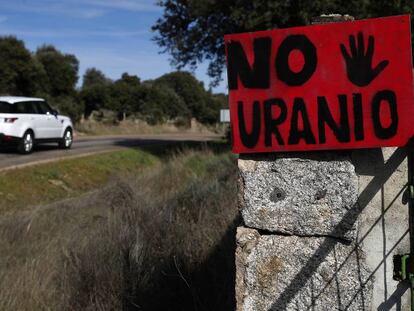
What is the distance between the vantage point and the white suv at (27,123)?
1845cm

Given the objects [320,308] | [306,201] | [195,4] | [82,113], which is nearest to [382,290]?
[320,308]

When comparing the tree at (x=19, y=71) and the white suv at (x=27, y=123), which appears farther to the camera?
the tree at (x=19, y=71)

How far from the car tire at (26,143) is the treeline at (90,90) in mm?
22427

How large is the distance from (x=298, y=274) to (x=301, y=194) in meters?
0.35

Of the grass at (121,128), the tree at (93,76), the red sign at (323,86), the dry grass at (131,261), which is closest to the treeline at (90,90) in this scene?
the grass at (121,128)

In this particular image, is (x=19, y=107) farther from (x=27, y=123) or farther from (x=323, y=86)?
(x=323, y=86)

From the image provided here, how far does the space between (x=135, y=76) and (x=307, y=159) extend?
62.0 meters

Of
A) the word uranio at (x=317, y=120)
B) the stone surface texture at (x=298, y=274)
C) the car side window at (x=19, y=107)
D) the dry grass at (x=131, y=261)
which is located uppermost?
the car side window at (x=19, y=107)

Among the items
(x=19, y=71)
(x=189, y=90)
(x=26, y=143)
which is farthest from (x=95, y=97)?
(x=26, y=143)

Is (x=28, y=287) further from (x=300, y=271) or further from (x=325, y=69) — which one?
(x=325, y=69)

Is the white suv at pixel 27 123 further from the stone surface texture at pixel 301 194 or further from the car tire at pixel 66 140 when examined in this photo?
the stone surface texture at pixel 301 194

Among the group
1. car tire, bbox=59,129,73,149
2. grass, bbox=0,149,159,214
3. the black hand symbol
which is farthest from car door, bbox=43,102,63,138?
the black hand symbol

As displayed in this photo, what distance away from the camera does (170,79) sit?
2972 inches

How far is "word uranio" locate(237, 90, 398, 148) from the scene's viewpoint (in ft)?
8.66
